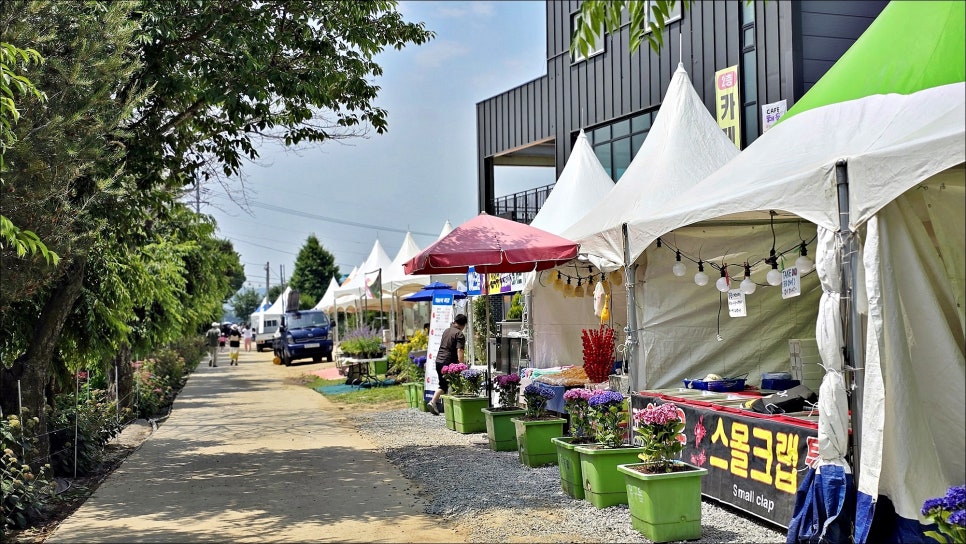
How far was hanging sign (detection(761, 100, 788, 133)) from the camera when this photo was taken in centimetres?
1689

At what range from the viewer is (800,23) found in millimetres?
17031

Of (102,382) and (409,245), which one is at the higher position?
(409,245)

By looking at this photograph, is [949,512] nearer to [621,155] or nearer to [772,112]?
[772,112]

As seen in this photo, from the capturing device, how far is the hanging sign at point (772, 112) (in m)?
16.9

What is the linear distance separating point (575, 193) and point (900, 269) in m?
9.58

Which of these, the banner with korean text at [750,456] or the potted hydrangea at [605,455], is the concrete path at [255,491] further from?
the banner with korean text at [750,456]

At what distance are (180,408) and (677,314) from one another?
12996 mm

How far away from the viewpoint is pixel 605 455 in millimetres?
7633

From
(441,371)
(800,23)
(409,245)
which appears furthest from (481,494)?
(409,245)

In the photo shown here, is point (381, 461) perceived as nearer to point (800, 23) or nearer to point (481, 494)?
point (481, 494)

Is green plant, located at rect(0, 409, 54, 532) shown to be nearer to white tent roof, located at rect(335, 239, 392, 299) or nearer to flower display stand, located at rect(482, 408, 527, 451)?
flower display stand, located at rect(482, 408, 527, 451)

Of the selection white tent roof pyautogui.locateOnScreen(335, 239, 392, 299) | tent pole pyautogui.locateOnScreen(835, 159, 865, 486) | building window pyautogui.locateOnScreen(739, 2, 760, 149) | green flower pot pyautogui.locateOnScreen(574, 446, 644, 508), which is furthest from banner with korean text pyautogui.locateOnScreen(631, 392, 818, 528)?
white tent roof pyautogui.locateOnScreen(335, 239, 392, 299)

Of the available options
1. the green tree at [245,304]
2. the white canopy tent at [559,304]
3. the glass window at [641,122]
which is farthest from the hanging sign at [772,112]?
the green tree at [245,304]

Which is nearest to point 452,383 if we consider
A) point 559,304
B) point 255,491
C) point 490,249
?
point 559,304
